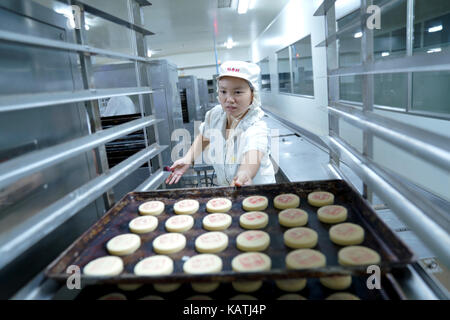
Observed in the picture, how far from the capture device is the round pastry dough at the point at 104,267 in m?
0.80

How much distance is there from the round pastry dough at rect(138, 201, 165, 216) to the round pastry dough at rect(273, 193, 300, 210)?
439mm

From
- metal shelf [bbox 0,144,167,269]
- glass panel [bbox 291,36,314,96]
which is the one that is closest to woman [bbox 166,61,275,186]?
metal shelf [bbox 0,144,167,269]

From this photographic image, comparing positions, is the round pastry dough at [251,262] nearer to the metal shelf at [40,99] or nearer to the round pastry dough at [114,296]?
the round pastry dough at [114,296]

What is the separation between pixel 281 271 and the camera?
64 cm

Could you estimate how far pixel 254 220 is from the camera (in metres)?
1.03

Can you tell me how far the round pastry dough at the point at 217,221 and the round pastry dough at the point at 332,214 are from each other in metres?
0.32

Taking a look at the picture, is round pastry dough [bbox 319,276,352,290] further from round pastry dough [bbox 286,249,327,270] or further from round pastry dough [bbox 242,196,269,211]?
round pastry dough [bbox 242,196,269,211]

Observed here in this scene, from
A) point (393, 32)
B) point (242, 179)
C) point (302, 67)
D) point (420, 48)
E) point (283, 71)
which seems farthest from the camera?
point (283, 71)

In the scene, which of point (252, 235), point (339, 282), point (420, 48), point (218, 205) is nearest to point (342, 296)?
point (339, 282)

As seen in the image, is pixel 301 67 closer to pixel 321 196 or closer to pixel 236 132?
pixel 236 132

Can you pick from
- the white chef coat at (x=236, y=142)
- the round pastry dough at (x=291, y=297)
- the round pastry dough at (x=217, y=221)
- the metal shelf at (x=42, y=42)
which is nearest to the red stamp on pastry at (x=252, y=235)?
the round pastry dough at (x=217, y=221)

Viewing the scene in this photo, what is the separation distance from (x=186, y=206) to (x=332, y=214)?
527 mm

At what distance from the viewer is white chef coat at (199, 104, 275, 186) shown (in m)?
1.58
